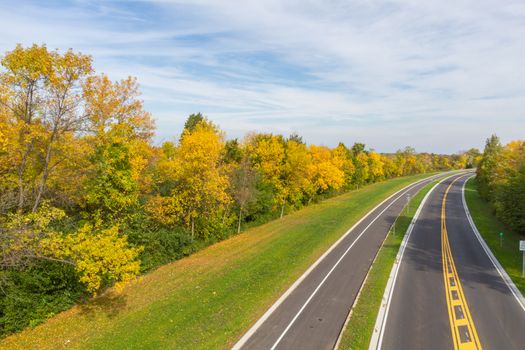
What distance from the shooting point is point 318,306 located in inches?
694

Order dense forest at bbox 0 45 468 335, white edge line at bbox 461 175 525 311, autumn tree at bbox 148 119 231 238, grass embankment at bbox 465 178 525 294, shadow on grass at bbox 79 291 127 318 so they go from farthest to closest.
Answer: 1. autumn tree at bbox 148 119 231 238
2. grass embankment at bbox 465 178 525 294
3. white edge line at bbox 461 175 525 311
4. shadow on grass at bbox 79 291 127 318
5. dense forest at bbox 0 45 468 335

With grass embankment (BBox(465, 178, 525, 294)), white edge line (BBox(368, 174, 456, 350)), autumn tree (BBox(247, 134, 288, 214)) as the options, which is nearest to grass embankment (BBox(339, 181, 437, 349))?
white edge line (BBox(368, 174, 456, 350))

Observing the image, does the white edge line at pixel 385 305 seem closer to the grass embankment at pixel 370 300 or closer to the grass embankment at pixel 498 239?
the grass embankment at pixel 370 300

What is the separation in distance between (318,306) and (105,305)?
12441 mm

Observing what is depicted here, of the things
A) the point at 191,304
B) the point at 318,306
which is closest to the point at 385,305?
the point at 318,306

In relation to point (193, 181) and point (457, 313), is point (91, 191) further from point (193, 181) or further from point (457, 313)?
point (457, 313)

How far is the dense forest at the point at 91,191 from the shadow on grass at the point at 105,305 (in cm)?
82

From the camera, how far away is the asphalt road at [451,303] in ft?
47.7

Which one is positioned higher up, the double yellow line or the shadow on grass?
the double yellow line

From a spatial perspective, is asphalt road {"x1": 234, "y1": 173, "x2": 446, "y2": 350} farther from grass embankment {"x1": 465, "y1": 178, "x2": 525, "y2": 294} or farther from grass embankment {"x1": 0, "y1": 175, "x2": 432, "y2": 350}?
grass embankment {"x1": 465, "y1": 178, "x2": 525, "y2": 294}

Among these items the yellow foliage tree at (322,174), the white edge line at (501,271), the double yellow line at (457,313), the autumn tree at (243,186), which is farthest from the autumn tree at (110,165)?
the yellow foliage tree at (322,174)

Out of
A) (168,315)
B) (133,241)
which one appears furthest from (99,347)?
(133,241)

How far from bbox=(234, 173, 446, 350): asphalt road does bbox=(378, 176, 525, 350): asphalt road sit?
7.84 feet

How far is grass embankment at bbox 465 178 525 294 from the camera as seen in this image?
24.1 meters
